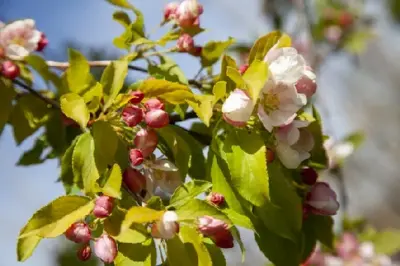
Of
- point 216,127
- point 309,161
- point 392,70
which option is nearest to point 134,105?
point 216,127

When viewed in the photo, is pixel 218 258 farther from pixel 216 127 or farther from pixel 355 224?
pixel 355 224

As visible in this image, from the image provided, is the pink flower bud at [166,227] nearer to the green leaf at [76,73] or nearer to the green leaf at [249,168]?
the green leaf at [249,168]

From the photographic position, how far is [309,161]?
0.74 m

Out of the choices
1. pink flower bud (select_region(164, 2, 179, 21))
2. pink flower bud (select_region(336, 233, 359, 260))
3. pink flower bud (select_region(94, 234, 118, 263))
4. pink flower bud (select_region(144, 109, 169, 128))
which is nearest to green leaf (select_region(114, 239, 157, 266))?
pink flower bud (select_region(94, 234, 118, 263))

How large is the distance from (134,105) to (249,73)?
11cm

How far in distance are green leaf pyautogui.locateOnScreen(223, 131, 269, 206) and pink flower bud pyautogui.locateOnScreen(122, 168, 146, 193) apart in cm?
8

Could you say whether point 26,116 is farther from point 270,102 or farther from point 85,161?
point 270,102

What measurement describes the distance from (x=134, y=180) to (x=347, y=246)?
1.16 m

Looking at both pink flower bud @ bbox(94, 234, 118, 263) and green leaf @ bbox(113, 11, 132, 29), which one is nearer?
pink flower bud @ bbox(94, 234, 118, 263)

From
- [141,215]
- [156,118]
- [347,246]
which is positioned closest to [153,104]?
[156,118]

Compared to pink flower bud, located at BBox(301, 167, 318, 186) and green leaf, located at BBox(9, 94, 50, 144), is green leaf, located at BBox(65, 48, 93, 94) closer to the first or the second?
green leaf, located at BBox(9, 94, 50, 144)

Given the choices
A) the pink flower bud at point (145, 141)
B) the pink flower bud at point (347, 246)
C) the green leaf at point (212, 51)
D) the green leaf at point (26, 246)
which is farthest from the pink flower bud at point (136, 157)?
the pink flower bud at point (347, 246)

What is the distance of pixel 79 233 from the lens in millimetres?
575

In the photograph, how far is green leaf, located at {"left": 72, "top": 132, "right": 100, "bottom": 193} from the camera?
0.61 metres
